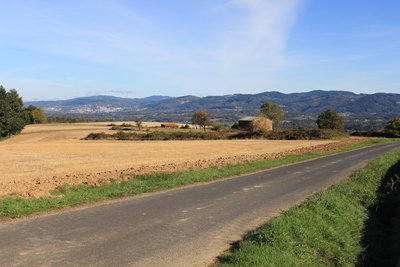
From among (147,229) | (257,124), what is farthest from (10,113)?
(147,229)

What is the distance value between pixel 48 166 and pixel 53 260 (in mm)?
23060

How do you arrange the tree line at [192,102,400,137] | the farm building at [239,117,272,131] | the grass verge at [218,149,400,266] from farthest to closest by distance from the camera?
the tree line at [192,102,400,137] < the farm building at [239,117,272,131] < the grass verge at [218,149,400,266]

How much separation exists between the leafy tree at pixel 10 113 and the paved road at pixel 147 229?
229ft

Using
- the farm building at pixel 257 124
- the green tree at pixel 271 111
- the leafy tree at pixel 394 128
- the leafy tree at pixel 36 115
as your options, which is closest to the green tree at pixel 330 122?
the leafy tree at pixel 394 128

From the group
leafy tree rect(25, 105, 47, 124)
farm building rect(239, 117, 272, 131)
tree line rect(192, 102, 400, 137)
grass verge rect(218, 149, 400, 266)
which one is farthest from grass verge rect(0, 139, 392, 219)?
leafy tree rect(25, 105, 47, 124)

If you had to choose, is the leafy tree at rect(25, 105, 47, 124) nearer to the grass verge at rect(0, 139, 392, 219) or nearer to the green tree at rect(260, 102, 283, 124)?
the green tree at rect(260, 102, 283, 124)

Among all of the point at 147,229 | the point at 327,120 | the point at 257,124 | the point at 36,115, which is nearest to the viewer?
the point at 147,229

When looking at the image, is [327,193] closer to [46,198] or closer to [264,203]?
[264,203]

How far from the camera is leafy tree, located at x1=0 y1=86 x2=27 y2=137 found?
78.2 metres

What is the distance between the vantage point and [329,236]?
1099 centimetres

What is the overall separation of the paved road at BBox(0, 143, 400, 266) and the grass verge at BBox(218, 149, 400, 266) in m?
0.83

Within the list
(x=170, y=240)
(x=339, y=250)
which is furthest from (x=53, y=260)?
(x=339, y=250)

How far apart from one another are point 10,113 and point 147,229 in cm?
7859

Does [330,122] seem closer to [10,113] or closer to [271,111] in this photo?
[271,111]
